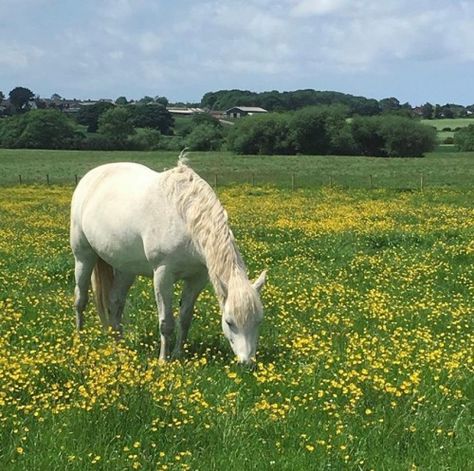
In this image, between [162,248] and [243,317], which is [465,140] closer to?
[162,248]

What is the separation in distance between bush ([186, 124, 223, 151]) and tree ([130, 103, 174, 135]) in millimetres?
27830

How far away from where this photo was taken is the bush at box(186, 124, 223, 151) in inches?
4045

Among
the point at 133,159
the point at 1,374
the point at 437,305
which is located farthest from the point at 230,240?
the point at 133,159

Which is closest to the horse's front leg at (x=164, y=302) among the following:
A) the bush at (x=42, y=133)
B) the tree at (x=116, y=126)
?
the tree at (x=116, y=126)

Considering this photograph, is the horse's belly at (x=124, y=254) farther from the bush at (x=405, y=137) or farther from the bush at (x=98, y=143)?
the bush at (x=98, y=143)

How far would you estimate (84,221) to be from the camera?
343 inches

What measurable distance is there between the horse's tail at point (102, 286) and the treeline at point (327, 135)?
281 feet

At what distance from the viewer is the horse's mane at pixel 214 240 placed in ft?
21.8

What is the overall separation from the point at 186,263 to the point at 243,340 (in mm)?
1231

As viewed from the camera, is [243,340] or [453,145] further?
[453,145]

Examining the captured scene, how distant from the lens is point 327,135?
96.0 meters

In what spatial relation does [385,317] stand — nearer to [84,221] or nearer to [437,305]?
[437,305]

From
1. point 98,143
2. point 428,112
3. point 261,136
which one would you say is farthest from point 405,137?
point 428,112

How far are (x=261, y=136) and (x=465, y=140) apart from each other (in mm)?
32180
